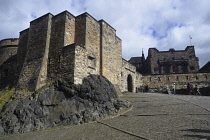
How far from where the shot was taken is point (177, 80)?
23.0 m

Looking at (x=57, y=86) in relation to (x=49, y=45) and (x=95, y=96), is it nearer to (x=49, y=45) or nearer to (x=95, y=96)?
(x=95, y=96)

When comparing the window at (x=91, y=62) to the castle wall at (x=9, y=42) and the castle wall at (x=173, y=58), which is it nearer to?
the castle wall at (x=9, y=42)

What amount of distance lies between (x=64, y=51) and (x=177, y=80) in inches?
790

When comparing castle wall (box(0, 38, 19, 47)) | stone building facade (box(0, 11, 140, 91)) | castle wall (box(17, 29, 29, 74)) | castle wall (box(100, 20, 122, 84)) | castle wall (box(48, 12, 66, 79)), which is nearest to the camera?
stone building facade (box(0, 11, 140, 91))

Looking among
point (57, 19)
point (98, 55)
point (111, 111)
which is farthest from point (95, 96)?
point (57, 19)

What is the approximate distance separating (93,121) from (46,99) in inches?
106

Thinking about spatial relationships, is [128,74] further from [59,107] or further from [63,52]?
[59,107]

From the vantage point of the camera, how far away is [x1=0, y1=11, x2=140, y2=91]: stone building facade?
8.80 metres

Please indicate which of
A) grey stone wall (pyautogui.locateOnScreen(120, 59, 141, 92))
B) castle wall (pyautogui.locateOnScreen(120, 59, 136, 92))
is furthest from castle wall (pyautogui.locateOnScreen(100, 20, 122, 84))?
grey stone wall (pyautogui.locateOnScreen(120, 59, 141, 92))

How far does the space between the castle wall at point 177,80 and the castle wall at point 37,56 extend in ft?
57.4

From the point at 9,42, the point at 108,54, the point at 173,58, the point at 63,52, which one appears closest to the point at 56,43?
the point at 63,52

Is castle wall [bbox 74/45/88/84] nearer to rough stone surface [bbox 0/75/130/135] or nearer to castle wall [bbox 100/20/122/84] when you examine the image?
rough stone surface [bbox 0/75/130/135]

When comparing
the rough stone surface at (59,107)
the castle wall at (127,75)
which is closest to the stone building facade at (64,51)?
the rough stone surface at (59,107)

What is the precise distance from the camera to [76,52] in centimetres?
866
